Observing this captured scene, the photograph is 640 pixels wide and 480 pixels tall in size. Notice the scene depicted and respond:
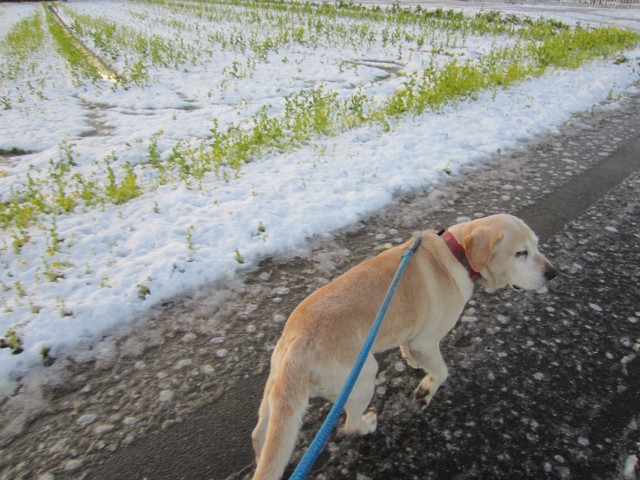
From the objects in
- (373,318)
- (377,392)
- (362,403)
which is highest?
(373,318)

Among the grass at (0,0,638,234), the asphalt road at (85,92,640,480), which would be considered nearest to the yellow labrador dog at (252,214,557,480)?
the asphalt road at (85,92,640,480)

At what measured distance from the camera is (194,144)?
26.9ft

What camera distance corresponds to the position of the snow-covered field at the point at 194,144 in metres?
4.21

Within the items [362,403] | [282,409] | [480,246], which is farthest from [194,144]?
[282,409]

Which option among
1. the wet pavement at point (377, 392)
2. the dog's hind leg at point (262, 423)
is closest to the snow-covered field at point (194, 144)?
the wet pavement at point (377, 392)

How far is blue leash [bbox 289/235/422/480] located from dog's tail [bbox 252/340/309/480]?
0.12 m

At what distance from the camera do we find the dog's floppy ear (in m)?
3.04

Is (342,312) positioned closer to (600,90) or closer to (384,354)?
(384,354)

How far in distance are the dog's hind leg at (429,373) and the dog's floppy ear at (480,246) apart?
28.6 inches

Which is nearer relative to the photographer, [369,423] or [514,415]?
[369,423]

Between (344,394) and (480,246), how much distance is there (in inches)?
66.8

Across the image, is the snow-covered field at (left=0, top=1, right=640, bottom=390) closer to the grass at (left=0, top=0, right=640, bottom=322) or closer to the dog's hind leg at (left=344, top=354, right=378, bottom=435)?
the grass at (left=0, top=0, right=640, bottom=322)

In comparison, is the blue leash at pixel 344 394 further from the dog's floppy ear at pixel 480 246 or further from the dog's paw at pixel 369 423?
the dog's paw at pixel 369 423

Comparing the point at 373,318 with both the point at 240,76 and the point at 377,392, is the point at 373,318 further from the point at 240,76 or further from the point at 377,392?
the point at 240,76
